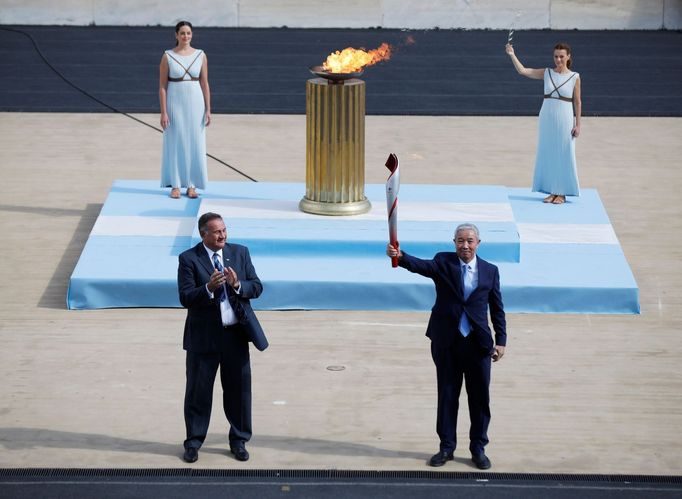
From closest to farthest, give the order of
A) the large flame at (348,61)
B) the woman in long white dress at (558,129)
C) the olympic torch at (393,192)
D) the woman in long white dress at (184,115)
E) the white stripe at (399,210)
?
1. the olympic torch at (393,192)
2. the large flame at (348,61)
3. the white stripe at (399,210)
4. the woman in long white dress at (184,115)
5. the woman in long white dress at (558,129)

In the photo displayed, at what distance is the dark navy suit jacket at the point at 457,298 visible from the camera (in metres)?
7.21

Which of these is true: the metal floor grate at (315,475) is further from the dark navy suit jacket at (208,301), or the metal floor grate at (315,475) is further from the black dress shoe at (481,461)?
the dark navy suit jacket at (208,301)

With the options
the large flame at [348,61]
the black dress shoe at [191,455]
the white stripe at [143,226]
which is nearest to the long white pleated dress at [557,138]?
the large flame at [348,61]

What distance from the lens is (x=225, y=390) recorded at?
293 inches

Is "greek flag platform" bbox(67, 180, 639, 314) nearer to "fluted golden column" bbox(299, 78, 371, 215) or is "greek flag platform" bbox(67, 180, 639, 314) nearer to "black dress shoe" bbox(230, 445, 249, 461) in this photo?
"fluted golden column" bbox(299, 78, 371, 215)

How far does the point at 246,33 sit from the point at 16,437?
17179 mm

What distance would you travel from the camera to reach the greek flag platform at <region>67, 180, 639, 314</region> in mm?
10031

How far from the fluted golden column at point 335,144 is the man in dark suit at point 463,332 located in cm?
374

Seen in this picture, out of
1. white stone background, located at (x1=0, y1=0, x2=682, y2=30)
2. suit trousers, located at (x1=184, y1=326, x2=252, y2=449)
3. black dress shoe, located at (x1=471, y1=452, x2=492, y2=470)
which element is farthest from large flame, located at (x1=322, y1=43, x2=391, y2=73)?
white stone background, located at (x1=0, y1=0, x2=682, y2=30)

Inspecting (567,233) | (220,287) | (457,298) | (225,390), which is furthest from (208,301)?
(567,233)

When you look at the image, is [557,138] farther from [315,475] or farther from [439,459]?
[315,475]

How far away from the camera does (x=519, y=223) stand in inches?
454

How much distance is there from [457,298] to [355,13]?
1790 cm

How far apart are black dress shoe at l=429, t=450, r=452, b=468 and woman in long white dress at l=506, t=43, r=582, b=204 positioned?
5332 mm
